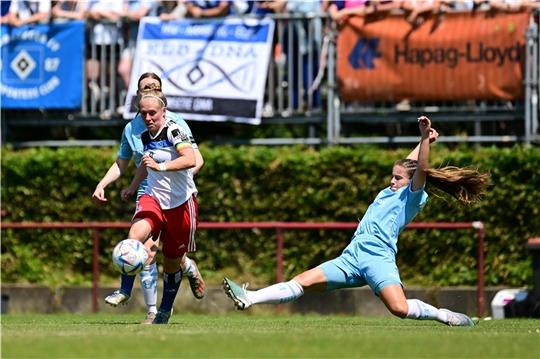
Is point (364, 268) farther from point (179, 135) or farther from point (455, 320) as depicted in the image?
point (179, 135)

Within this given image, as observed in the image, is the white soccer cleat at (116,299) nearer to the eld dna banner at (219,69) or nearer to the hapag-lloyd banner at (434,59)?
the eld dna banner at (219,69)

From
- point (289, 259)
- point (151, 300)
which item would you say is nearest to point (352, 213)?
point (289, 259)

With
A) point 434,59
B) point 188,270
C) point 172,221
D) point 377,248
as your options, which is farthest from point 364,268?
point 434,59

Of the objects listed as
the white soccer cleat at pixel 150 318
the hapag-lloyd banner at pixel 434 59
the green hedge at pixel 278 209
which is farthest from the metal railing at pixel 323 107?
the white soccer cleat at pixel 150 318

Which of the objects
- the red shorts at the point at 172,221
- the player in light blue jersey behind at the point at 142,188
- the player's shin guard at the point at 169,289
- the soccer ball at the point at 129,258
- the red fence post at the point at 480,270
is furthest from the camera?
the red fence post at the point at 480,270

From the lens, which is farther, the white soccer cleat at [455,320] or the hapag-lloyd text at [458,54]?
the hapag-lloyd text at [458,54]

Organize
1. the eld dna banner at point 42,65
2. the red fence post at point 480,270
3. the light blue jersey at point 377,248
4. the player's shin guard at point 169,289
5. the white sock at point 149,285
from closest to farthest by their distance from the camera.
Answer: the light blue jersey at point 377,248
the player's shin guard at point 169,289
the white sock at point 149,285
the red fence post at point 480,270
the eld dna banner at point 42,65

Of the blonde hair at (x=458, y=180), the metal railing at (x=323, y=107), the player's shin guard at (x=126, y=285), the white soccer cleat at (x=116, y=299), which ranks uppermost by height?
the metal railing at (x=323, y=107)

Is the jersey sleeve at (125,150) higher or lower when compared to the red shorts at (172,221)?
higher

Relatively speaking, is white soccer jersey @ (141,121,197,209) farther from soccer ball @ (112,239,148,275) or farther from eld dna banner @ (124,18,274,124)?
eld dna banner @ (124,18,274,124)

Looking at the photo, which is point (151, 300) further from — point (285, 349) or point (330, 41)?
point (330, 41)

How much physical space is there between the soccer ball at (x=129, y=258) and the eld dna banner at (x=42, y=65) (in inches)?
349

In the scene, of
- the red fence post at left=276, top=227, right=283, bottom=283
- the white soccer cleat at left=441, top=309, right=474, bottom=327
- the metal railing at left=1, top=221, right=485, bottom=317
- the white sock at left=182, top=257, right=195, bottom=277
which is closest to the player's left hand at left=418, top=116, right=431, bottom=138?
the white soccer cleat at left=441, top=309, right=474, bottom=327

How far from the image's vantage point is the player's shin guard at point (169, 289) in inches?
498
